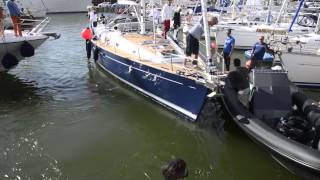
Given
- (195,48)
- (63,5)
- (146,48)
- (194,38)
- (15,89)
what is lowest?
(15,89)

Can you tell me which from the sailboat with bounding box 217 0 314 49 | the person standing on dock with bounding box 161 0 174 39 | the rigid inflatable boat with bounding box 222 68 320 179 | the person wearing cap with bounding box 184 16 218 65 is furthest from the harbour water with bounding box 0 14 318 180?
the sailboat with bounding box 217 0 314 49

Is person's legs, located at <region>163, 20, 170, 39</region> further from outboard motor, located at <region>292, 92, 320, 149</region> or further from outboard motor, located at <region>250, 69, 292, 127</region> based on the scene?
outboard motor, located at <region>292, 92, 320, 149</region>

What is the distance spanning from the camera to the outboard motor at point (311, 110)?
845 cm

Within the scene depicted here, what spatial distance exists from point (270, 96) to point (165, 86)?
299 centimetres

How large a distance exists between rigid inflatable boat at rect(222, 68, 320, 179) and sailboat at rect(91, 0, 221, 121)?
886 mm

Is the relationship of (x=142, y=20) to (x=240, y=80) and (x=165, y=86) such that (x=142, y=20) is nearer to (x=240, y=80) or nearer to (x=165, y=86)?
(x=165, y=86)

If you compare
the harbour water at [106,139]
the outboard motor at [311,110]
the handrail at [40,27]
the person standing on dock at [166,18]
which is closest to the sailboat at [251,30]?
the person standing on dock at [166,18]

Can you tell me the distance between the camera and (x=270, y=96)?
9.95 metres

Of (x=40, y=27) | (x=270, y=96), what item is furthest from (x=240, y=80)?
(x=40, y=27)

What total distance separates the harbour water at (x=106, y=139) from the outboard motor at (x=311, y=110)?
0.94 meters

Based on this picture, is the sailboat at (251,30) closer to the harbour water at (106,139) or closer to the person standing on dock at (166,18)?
the person standing on dock at (166,18)

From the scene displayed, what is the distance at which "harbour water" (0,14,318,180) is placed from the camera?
8.68 metres

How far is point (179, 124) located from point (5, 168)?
14.8ft

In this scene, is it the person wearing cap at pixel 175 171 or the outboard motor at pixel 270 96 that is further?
the outboard motor at pixel 270 96
